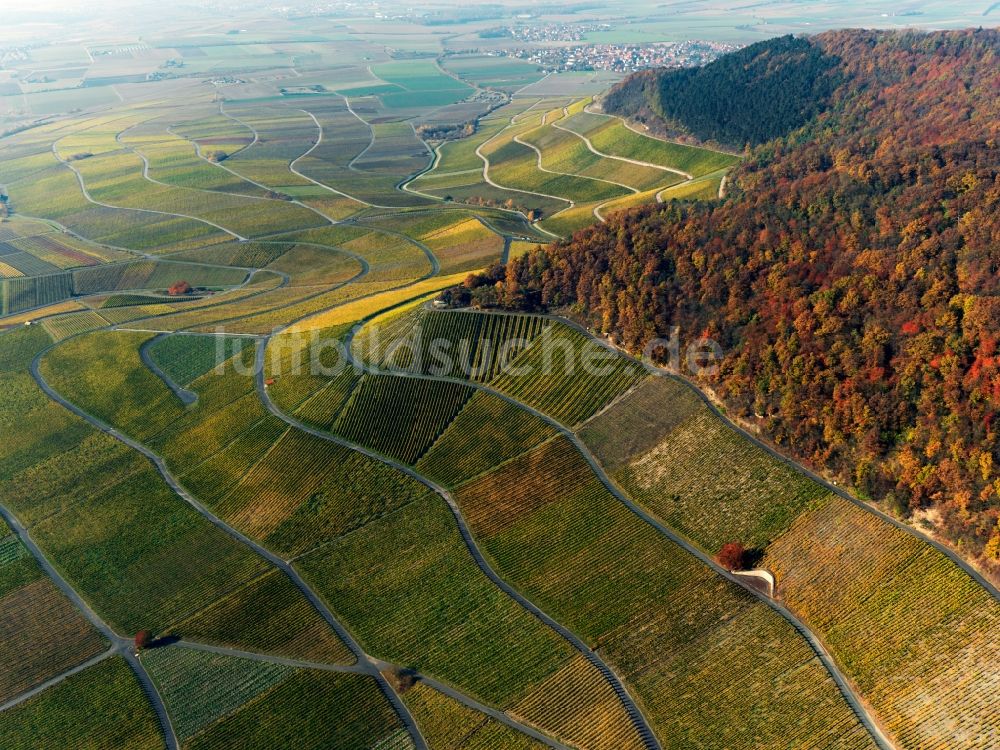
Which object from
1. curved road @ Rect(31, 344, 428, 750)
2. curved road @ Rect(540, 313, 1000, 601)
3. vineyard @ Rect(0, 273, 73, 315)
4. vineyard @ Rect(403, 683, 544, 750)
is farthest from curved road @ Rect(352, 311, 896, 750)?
vineyard @ Rect(0, 273, 73, 315)

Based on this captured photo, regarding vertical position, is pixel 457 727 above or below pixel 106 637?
below

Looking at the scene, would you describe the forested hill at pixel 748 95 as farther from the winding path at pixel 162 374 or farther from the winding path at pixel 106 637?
the winding path at pixel 106 637

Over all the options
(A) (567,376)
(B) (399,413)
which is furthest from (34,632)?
(A) (567,376)

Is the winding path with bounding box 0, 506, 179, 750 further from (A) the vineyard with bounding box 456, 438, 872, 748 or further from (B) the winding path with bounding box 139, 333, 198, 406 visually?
(A) the vineyard with bounding box 456, 438, 872, 748

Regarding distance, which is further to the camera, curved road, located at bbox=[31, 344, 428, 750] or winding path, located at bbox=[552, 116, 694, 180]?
winding path, located at bbox=[552, 116, 694, 180]

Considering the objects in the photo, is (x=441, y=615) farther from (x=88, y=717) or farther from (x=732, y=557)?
(x=88, y=717)

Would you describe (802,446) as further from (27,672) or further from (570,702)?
(27,672)
